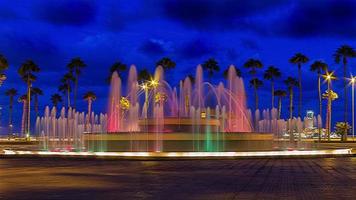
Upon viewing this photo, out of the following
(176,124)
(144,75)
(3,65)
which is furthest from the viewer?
(144,75)

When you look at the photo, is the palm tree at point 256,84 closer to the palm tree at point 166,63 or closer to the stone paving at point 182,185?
the palm tree at point 166,63

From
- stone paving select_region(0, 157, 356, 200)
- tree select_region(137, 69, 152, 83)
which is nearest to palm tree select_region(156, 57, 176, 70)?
tree select_region(137, 69, 152, 83)

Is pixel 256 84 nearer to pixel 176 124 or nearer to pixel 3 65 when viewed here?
pixel 3 65

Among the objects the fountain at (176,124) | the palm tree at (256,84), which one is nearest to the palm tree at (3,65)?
the fountain at (176,124)

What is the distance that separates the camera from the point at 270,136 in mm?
38625

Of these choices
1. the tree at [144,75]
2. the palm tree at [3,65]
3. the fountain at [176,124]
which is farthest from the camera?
the tree at [144,75]

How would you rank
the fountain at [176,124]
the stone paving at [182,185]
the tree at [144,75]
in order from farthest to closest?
1. the tree at [144,75]
2. the fountain at [176,124]
3. the stone paving at [182,185]

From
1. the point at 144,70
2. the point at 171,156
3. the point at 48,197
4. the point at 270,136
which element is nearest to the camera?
the point at 48,197

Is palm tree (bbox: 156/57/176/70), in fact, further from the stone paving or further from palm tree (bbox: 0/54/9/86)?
the stone paving

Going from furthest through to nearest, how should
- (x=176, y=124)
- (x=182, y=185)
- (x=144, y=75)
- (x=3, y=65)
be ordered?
1. (x=144, y=75)
2. (x=3, y=65)
3. (x=176, y=124)
4. (x=182, y=185)

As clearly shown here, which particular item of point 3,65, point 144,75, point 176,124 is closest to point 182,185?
point 176,124

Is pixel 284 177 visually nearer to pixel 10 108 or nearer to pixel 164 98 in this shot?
pixel 164 98

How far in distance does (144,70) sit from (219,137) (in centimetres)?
7551

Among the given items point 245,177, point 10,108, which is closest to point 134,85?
point 245,177
